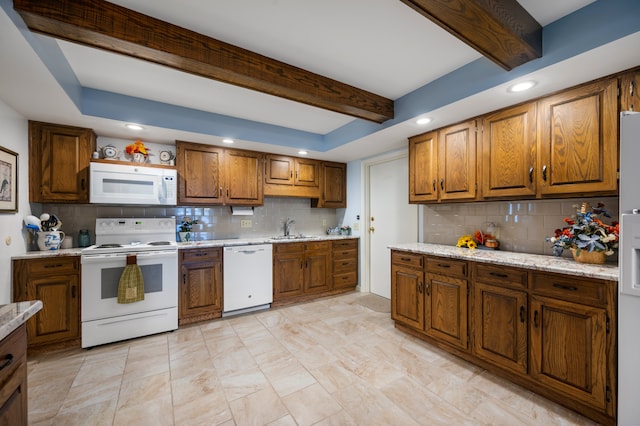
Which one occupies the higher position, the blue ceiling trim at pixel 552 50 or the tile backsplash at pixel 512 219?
the blue ceiling trim at pixel 552 50

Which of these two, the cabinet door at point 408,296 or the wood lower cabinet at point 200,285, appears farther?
the wood lower cabinet at point 200,285

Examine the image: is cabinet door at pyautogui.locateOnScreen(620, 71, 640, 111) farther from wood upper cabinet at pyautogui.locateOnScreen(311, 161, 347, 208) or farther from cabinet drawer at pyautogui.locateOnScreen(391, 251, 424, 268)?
wood upper cabinet at pyautogui.locateOnScreen(311, 161, 347, 208)

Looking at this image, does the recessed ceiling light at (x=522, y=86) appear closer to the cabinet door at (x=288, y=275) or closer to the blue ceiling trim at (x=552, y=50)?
the blue ceiling trim at (x=552, y=50)

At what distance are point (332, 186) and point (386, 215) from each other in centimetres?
105

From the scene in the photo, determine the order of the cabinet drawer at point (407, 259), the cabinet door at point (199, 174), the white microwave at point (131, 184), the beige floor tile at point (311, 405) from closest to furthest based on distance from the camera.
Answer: the beige floor tile at point (311, 405) → the cabinet drawer at point (407, 259) → the white microwave at point (131, 184) → the cabinet door at point (199, 174)

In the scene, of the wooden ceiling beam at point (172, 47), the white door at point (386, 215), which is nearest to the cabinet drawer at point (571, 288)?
the white door at point (386, 215)

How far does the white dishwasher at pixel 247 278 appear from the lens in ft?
10.8

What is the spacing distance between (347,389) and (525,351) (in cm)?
129

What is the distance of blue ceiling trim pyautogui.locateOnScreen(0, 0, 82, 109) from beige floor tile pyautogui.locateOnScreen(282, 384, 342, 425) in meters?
2.65

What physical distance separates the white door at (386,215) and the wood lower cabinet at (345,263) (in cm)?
26

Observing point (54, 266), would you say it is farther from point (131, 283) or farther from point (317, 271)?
point (317, 271)

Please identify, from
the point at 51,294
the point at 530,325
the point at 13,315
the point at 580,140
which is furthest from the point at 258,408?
the point at 580,140

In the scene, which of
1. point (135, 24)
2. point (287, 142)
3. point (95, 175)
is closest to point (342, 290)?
point (287, 142)

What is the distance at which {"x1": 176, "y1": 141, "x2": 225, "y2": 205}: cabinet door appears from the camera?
3.27 m
